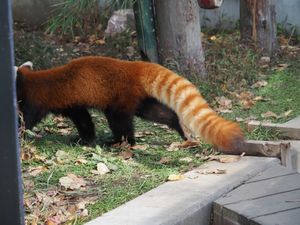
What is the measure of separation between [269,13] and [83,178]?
4.75 meters

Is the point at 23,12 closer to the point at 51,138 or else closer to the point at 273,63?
the point at 273,63

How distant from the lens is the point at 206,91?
20.2 ft

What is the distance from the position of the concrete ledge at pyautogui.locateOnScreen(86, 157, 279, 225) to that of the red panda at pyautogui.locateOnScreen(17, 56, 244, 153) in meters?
0.60

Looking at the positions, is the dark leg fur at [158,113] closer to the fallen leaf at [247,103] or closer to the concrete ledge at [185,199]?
the concrete ledge at [185,199]

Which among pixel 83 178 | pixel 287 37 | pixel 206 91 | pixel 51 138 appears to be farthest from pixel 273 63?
pixel 83 178

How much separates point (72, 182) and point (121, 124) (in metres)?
1.02

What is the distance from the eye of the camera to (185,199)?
3.50 metres

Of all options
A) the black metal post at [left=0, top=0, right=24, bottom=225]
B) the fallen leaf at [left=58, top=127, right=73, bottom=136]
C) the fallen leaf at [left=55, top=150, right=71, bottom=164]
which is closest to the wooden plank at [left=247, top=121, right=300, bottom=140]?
the fallen leaf at [left=55, top=150, right=71, bottom=164]

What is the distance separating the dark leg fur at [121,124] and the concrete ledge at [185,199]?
85 cm

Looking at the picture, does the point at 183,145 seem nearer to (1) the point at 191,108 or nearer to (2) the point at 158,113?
(2) the point at 158,113

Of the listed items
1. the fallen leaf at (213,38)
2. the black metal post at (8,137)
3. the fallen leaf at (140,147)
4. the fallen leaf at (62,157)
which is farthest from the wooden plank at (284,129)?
the fallen leaf at (213,38)

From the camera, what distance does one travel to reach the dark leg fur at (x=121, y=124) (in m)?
4.75

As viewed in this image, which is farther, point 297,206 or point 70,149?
point 70,149

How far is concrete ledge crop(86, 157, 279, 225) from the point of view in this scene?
126 inches
